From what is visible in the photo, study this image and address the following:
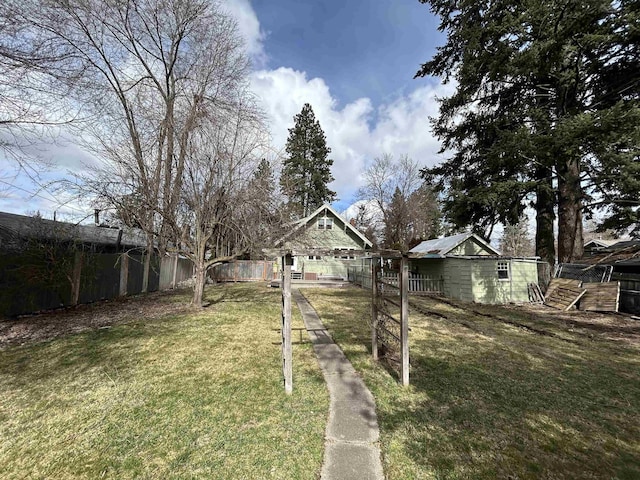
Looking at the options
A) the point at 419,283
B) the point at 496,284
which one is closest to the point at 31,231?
the point at 419,283

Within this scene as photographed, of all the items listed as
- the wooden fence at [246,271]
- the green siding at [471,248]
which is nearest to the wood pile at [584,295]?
the green siding at [471,248]

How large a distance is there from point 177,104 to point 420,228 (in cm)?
2937

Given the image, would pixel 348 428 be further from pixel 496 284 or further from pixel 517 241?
pixel 517 241

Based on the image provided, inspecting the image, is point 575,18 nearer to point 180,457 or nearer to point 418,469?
point 418,469

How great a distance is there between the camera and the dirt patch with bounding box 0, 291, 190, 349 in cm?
652

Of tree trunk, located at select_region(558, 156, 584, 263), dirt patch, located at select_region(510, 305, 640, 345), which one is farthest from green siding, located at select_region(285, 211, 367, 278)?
dirt patch, located at select_region(510, 305, 640, 345)

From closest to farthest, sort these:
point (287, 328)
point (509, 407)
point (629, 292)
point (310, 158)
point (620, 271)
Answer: point (509, 407), point (287, 328), point (629, 292), point (620, 271), point (310, 158)

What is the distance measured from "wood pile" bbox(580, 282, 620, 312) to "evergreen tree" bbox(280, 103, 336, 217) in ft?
94.6

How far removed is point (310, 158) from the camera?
37.7 m

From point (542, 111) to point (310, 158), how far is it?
93.1 feet

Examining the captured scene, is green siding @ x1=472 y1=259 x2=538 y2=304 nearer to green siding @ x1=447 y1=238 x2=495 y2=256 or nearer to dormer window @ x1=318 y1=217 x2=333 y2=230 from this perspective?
green siding @ x1=447 y1=238 x2=495 y2=256

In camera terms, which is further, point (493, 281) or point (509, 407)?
point (493, 281)

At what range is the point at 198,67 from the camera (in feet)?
38.1

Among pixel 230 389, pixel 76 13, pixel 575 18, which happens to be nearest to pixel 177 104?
pixel 76 13
